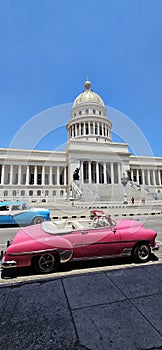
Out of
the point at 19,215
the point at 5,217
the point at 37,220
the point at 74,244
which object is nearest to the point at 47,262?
the point at 74,244

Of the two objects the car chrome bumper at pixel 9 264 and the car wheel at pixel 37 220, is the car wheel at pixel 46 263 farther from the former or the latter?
the car wheel at pixel 37 220

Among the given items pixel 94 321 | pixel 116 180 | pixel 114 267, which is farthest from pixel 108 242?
pixel 116 180

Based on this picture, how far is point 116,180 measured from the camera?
168 ft

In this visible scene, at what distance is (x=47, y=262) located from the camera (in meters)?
4.14

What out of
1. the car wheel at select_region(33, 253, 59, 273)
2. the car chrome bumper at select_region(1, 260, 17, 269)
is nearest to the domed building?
the car wheel at select_region(33, 253, 59, 273)

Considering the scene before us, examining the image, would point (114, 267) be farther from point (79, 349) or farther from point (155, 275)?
point (79, 349)

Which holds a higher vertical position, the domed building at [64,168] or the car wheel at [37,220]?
the domed building at [64,168]

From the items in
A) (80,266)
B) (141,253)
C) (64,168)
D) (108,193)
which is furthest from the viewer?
(64,168)

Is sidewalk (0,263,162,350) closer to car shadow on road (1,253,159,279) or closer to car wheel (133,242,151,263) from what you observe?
car shadow on road (1,253,159,279)

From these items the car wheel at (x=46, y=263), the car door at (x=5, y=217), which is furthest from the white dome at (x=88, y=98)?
the car wheel at (x=46, y=263)

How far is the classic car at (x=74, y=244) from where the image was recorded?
393 centimetres

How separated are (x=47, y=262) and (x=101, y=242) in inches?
53.0

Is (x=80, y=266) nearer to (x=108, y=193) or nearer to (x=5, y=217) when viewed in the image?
(x=5, y=217)

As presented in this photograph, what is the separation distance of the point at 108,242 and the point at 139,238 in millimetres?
863
